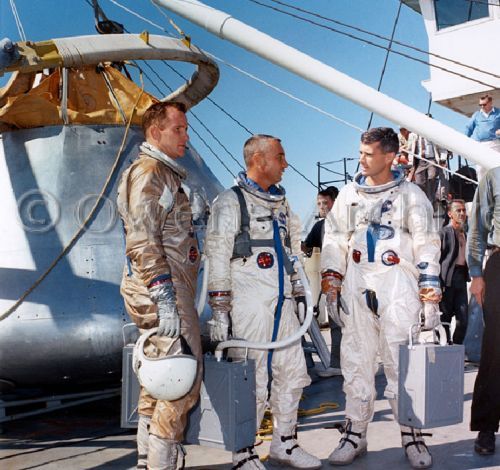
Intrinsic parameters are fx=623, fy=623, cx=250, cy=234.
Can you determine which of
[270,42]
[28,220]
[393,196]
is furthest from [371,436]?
[270,42]

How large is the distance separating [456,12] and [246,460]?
15.1m

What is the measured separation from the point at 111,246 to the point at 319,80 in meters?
2.94

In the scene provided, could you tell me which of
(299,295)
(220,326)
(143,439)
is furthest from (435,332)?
(143,439)

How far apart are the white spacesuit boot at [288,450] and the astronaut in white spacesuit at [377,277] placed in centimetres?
19

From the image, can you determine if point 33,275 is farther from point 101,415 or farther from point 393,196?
point 393,196

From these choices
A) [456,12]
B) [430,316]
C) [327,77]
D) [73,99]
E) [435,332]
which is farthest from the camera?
[456,12]

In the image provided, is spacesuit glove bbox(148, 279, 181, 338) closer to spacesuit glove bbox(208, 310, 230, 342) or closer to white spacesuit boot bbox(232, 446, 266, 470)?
spacesuit glove bbox(208, 310, 230, 342)

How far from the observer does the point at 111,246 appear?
5309 mm

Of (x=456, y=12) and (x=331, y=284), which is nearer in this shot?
(x=331, y=284)

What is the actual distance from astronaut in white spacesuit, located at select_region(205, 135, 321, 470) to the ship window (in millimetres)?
13598

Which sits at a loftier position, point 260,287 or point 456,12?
point 456,12

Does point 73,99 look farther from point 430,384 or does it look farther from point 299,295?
point 430,384

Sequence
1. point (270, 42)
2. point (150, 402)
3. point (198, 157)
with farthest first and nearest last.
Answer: point (270, 42) < point (198, 157) < point (150, 402)

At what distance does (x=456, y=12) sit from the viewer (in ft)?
52.5
